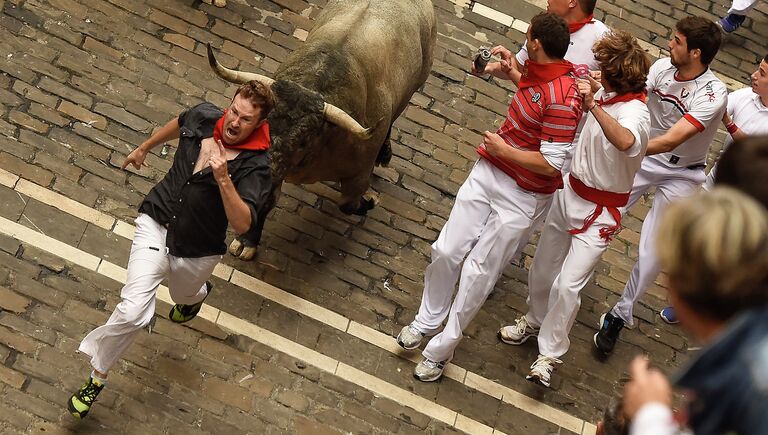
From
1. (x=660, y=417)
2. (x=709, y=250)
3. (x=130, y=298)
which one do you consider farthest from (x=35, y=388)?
(x=709, y=250)

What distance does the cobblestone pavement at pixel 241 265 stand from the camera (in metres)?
8.12

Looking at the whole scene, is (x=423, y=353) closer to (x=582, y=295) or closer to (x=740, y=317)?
(x=582, y=295)

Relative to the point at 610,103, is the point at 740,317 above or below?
above

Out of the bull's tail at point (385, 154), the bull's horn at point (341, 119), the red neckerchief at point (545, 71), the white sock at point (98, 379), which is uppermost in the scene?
the red neckerchief at point (545, 71)

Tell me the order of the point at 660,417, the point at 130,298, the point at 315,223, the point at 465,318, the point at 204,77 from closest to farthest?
1. the point at 660,417
2. the point at 130,298
3. the point at 465,318
4. the point at 315,223
5. the point at 204,77


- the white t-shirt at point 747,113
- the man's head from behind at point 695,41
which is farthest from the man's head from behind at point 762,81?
the man's head from behind at point 695,41

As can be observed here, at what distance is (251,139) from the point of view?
6.97m

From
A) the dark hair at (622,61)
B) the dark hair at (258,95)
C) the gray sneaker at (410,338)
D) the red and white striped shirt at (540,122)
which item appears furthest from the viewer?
the gray sneaker at (410,338)

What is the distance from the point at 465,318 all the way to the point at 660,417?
4646mm

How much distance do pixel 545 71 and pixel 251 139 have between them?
2377 millimetres

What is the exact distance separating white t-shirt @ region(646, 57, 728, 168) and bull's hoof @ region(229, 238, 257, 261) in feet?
12.7

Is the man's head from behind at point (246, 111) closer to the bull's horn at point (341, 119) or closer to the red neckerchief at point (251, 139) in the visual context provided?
the red neckerchief at point (251, 139)

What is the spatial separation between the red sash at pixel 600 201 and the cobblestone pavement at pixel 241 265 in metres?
1.73

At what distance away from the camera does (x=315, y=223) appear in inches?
387
